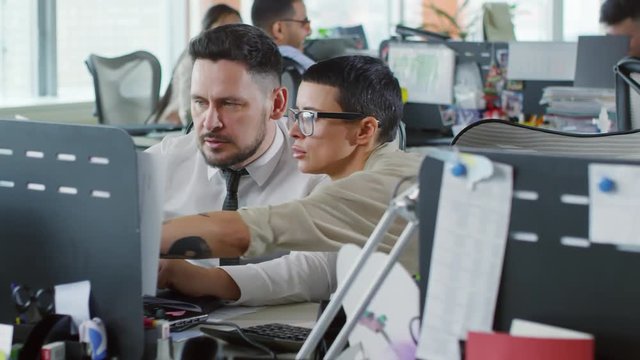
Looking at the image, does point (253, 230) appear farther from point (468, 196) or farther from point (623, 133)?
point (623, 133)

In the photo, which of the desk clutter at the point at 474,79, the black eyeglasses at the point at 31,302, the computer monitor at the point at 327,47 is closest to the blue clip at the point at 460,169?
the black eyeglasses at the point at 31,302

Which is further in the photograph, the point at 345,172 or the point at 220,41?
the point at 220,41

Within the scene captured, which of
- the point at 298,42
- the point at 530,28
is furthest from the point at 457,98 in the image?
the point at 530,28

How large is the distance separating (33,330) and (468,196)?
2.15 ft

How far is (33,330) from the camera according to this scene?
4.74ft

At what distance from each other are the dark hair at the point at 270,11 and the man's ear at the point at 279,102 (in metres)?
2.87

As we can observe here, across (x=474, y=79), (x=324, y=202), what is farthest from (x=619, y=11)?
(x=324, y=202)

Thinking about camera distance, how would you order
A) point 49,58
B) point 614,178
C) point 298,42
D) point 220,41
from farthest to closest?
1. point 49,58
2. point 298,42
3. point 220,41
4. point 614,178

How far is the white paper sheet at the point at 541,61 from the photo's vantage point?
16.3 feet

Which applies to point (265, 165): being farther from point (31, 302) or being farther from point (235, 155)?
point (31, 302)

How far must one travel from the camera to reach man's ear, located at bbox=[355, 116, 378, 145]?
2.24 m

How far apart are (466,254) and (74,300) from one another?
592 mm

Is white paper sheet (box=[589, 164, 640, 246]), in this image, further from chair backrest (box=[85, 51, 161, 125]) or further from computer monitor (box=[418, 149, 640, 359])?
chair backrest (box=[85, 51, 161, 125])

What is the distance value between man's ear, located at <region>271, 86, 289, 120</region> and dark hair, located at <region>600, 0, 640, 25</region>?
284 centimetres
